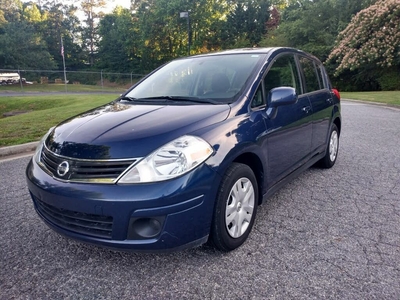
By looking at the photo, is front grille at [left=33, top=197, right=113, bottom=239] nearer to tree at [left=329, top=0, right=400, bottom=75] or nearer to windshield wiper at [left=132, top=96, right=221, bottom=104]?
windshield wiper at [left=132, top=96, right=221, bottom=104]

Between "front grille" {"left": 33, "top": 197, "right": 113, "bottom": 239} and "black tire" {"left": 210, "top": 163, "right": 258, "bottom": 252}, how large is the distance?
734mm

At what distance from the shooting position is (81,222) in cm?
218

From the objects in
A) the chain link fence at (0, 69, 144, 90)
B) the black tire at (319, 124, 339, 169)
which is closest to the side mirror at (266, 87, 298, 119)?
the black tire at (319, 124, 339, 169)

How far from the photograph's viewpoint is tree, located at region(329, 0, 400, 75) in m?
19.5

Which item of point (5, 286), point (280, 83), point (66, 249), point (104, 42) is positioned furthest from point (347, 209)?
point (104, 42)

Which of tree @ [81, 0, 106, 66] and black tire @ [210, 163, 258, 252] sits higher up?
tree @ [81, 0, 106, 66]

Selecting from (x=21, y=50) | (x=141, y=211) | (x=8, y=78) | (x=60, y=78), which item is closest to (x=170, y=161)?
(x=141, y=211)

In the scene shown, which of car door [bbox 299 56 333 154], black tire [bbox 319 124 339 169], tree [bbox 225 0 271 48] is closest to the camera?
car door [bbox 299 56 333 154]

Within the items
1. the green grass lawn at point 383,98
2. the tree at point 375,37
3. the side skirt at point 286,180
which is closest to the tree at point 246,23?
the tree at point 375,37

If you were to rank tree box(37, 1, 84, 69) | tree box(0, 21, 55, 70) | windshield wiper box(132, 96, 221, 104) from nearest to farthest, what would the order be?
windshield wiper box(132, 96, 221, 104), tree box(0, 21, 55, 70), tree box(37, 1, 84, 69)

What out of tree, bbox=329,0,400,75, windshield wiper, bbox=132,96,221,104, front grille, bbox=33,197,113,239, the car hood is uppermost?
tree, bbox=329,0,400,75

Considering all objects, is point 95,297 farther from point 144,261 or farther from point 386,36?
point 386,36

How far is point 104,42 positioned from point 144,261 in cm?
5525

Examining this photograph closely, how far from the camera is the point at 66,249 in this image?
102 inches
